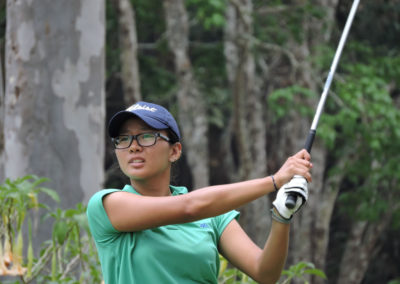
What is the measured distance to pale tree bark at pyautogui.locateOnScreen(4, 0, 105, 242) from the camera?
16.2 feet

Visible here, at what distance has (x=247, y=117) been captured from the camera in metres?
12.6

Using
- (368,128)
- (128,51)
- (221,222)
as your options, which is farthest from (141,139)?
(128,51)

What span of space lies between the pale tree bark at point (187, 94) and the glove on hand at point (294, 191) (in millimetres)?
9549

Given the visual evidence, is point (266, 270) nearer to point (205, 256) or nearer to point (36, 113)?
point (205, 256)

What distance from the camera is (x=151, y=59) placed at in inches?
563

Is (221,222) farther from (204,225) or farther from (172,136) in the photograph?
(172,136)

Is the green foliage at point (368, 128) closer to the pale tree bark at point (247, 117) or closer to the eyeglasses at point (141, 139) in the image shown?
the pale tree bark at point (247, 117)

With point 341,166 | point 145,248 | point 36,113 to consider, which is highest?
point 36,113

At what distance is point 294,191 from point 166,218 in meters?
0.39

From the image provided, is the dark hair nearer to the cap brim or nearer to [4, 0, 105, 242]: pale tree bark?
the cap brim

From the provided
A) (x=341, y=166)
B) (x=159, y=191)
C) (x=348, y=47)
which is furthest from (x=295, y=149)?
(x=159, y=191)

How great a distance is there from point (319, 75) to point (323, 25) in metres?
0.87

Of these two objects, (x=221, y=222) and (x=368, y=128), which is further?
(x=368, y=128)

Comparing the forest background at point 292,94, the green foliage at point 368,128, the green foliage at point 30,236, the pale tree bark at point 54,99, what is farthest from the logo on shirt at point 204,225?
the green foliage at point 368,128
